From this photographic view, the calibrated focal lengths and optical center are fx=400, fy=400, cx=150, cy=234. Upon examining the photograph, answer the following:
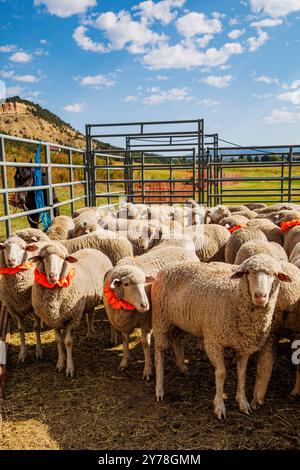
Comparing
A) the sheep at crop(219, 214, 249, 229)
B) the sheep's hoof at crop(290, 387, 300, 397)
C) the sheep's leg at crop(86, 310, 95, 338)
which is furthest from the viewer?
the sheep at crop(219, 214, 249, 229)

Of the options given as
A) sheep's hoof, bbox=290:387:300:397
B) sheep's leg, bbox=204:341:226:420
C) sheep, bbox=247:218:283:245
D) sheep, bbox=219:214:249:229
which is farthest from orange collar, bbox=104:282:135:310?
sheep, bbox=219:214:249:229

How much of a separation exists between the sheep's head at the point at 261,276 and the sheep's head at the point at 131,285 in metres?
0.90

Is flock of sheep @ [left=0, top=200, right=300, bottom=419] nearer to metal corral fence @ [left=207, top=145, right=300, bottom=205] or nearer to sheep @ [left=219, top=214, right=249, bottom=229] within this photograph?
sheep @ [left=219, top=214, right=249, bottom=229]

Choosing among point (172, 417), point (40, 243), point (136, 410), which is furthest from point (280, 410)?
point (40, 243)

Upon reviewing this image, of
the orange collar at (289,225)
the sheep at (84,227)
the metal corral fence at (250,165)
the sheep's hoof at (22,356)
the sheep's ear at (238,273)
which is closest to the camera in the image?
the sheep's ear at (238,273)

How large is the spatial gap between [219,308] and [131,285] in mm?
813

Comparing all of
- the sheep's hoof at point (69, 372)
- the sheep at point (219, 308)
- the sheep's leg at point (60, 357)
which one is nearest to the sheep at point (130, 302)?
the sheep at point (219, 308)

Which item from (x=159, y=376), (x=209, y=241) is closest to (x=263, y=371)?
(x=159, y=376)

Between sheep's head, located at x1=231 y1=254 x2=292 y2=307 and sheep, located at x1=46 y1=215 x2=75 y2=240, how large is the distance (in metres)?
3.69

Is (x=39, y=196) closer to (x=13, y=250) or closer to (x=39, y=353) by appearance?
(x=13, y=250)

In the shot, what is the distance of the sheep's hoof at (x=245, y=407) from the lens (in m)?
2.95

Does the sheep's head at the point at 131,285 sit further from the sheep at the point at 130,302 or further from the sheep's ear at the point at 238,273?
the sheep's ear at the point at 238,273

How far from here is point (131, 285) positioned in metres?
3.44

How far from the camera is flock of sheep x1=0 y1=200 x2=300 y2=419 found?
2.90 meters
